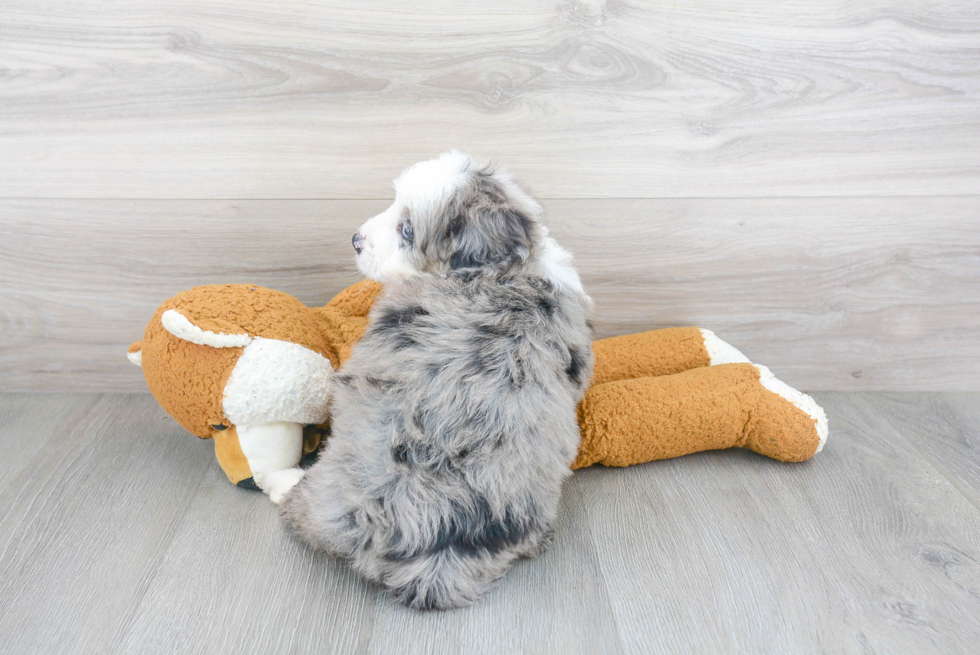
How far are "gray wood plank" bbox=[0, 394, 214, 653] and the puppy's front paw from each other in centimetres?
19

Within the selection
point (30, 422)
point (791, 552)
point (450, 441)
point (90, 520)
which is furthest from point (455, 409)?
point (30, 422)

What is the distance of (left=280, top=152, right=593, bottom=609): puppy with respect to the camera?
1.11m

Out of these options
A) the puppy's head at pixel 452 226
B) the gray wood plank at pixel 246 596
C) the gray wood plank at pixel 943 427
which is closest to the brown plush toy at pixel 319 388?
the gray wood plank at pixel 246 596

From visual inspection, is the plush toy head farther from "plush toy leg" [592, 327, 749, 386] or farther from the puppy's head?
"plush toy leg" [592, 327, 749, 386]

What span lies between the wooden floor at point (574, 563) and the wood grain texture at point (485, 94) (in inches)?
27.6

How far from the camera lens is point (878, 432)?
1.74 metres

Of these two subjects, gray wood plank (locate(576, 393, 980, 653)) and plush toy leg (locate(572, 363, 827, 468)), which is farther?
plush toy leg (locate(572, 363, 827, 468))

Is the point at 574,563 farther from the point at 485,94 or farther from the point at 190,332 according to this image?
the point at 485,94

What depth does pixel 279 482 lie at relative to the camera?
1.39m

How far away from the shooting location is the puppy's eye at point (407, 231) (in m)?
1.30

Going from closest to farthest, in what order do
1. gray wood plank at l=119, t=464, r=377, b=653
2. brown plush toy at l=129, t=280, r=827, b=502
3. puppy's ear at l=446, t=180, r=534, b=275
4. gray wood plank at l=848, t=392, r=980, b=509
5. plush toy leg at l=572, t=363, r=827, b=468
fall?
gray wood plank at l=119, t=464, r=377, b=653 < puppy's ear at l=446, t=180, r=534, b=275 < brown plush toy at l=129, t=280, r=827, b=502 < plush toy leg at l=572, t=363, r=827, b=468 < gray wood plank at l=848, t=392, r=980, b=509

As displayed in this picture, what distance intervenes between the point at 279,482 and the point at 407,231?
591mm

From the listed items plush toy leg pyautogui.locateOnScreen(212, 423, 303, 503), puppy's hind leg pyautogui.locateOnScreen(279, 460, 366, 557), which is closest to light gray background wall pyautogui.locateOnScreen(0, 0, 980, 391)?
plush toy leg pyautogui.locateOnScreen(212, 423, 303, 503)

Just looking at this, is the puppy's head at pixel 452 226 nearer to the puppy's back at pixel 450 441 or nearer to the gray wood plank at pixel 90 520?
the puppy's back at pixel 450 441
